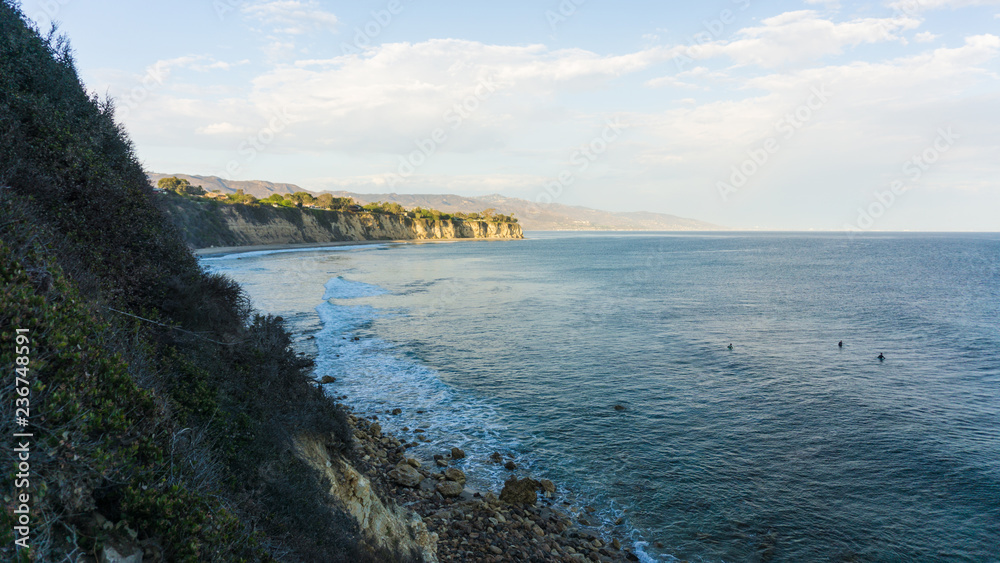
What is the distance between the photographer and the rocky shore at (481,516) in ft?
33.4

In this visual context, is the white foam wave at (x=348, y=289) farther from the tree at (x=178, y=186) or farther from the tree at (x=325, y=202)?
the tree at (x=325, y=202)

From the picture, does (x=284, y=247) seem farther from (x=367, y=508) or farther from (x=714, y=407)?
(x=367, y=508)

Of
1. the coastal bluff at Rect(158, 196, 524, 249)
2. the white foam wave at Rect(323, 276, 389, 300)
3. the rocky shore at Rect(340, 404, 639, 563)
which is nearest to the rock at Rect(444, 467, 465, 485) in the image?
the rocky shore at Rect(340, 404, 639, 563)

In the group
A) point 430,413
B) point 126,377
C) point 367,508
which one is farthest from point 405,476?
point 126,377

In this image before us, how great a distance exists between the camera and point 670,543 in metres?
11.1

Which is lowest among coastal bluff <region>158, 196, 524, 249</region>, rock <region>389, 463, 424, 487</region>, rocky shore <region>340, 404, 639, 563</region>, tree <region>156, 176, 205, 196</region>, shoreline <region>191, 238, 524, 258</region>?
rocky shore <region>340, 404, 639, 563</region>

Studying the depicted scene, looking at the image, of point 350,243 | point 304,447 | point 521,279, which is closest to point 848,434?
point 304,447

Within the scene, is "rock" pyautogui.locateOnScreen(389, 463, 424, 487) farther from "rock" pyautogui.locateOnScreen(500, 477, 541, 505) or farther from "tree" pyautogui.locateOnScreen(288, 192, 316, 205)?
"tree" pyautogui.locateOnScreen(288, 192, 316, 205)

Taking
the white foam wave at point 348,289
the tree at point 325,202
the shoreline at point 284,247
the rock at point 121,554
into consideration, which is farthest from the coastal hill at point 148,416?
the tree at point 325,202

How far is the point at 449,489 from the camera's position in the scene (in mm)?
12422

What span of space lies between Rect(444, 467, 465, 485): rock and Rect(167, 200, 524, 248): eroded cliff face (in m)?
58.2

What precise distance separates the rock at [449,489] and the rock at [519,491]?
3.85 ft

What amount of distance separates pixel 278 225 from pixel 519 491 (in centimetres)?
11858

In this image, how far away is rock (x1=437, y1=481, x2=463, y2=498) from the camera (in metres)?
12.3
